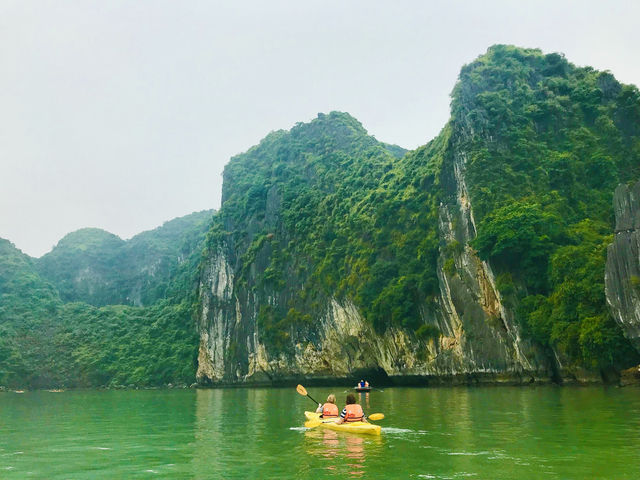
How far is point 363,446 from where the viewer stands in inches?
459

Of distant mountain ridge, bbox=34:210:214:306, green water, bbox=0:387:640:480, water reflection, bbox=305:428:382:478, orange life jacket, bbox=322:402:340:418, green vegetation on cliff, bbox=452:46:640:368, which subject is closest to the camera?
green water, bbox=0:387:640:480

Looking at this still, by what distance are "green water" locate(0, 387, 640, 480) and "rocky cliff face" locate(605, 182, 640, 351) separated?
18.0 ft

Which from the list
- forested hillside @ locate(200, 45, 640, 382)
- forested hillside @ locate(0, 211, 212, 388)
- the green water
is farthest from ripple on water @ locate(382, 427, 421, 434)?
forested hillside @ locate(0, 211, 212, 388)

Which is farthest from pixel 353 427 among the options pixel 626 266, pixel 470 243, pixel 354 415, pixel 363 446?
pixel 470 243

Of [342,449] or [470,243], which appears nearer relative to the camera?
[342,449]

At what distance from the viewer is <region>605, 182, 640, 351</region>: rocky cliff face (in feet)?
76.0

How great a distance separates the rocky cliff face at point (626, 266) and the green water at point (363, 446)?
5481mm

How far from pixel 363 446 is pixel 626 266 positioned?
16.7 meters

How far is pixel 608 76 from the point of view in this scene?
39625mm

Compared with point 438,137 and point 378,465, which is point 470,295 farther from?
point 378,465

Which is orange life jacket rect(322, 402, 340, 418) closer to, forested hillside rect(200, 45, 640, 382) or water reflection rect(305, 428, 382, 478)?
water reflection rect(305, 428, 382, 478)

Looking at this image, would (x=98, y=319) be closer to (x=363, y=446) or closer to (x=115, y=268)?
(x=115, y=268)

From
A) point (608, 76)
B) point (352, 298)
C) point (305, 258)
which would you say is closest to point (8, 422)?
point (352, 298)

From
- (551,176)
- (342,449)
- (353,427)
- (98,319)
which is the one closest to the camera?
(342,449)
